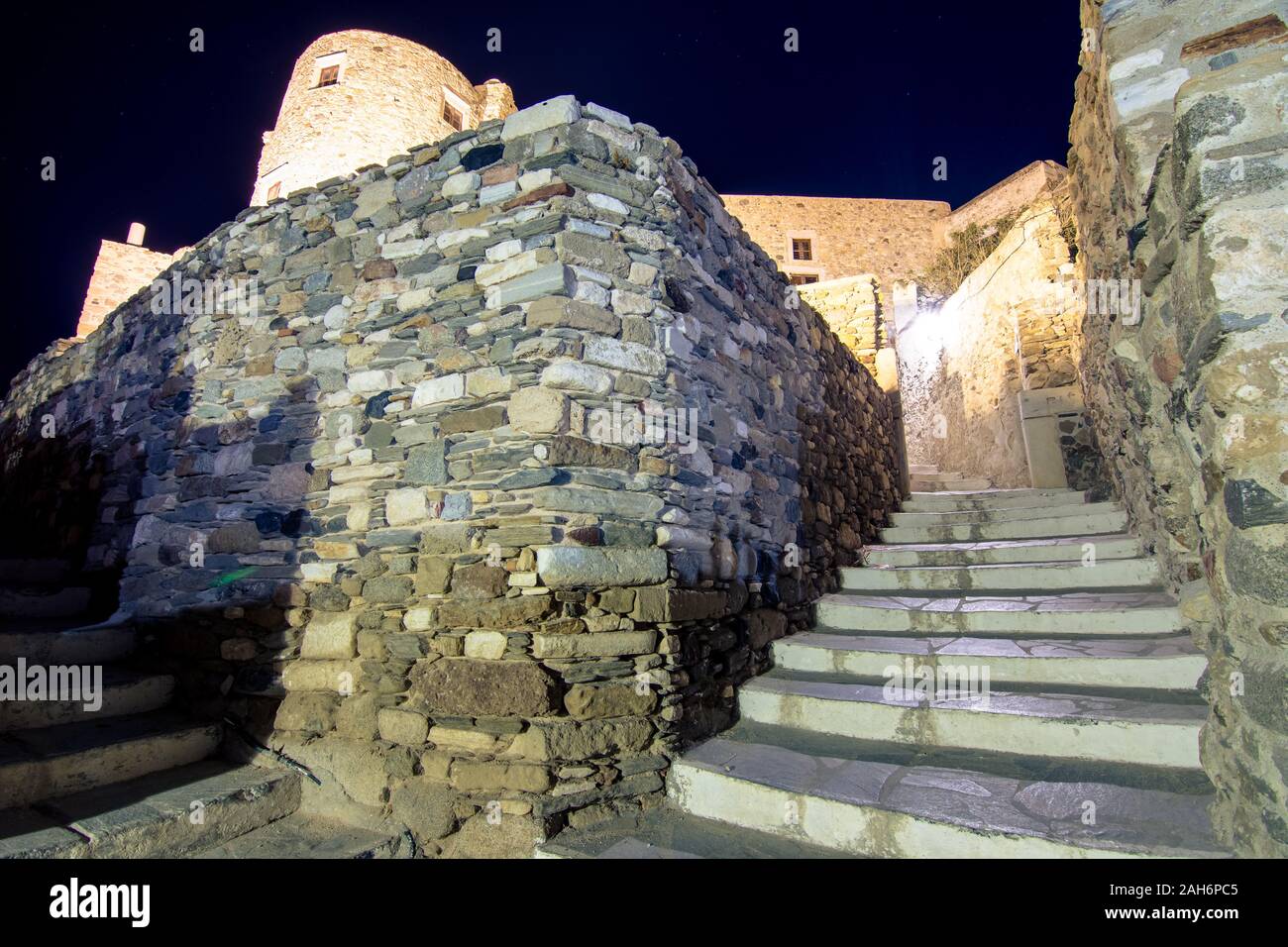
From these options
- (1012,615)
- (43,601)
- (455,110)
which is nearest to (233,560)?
(43,601)

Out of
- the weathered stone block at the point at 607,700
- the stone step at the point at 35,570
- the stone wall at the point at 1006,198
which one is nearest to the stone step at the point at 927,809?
the weathered stone block at the point at 607,700

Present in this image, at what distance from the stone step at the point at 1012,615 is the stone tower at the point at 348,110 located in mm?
10486

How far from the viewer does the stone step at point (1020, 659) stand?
2.52 m

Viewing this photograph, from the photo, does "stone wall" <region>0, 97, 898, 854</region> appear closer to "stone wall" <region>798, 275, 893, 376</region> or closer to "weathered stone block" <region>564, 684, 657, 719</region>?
"weathered stone block" <region>564, 684, 657, 719</region>

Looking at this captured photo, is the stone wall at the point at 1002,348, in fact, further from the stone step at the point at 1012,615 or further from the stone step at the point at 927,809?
the stone step at the point at 927,809

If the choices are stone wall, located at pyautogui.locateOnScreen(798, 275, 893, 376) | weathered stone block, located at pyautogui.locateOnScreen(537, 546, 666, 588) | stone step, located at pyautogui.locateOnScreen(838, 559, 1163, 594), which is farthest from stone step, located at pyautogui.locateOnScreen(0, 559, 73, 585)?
stone wall, located at pyautogui.locateOnScreen(798, 275, 893, 376)

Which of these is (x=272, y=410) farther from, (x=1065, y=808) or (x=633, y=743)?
(x=1065, y=808)

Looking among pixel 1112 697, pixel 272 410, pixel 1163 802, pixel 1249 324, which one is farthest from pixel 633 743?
pixel 272 410

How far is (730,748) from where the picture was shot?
2623 mm

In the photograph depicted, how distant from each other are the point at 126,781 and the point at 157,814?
558mm

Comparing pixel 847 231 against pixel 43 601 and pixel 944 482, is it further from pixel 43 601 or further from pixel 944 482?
pixel 43 601

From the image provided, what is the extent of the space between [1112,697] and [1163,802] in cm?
64

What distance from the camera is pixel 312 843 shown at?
2.38m
